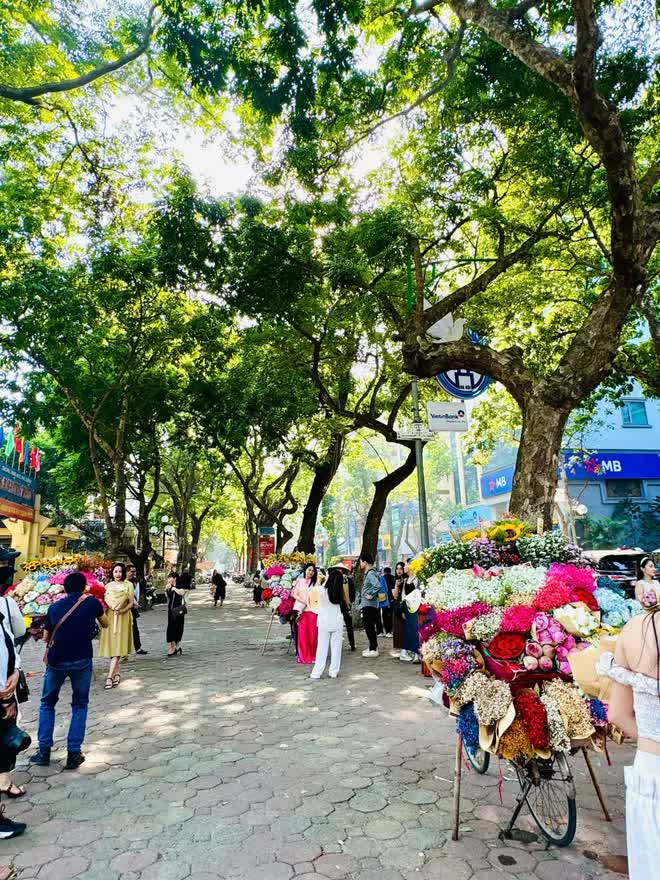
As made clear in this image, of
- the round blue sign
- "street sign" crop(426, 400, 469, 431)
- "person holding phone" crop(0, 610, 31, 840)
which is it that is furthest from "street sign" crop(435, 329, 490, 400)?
"person holding phone" crop(0, 610, 31, 840)

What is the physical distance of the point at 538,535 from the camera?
→ 193 inches

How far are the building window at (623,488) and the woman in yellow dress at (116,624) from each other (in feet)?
90.9

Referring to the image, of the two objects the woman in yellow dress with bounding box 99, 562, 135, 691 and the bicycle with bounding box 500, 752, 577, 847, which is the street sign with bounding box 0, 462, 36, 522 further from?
the bicycle with bounding box 500, 752, 577, 847

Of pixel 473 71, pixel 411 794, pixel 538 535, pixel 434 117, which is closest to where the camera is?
pixel 411 794

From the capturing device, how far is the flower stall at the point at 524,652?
338cm

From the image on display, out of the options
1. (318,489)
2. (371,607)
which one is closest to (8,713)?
(371,607)

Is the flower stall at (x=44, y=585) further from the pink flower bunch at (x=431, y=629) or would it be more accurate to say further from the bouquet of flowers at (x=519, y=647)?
the bouquet of flowers at (x=519, y=647)

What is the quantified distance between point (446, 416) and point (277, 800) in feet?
18.5

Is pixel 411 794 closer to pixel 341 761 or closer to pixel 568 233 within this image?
pixel 341 761

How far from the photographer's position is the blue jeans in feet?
17.1

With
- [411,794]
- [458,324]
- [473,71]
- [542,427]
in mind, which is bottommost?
[411,794]

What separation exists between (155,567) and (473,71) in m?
34.1

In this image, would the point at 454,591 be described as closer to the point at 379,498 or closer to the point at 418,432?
the point at 418,432

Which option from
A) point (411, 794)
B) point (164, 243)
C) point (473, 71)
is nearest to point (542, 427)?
point (411, 794)
